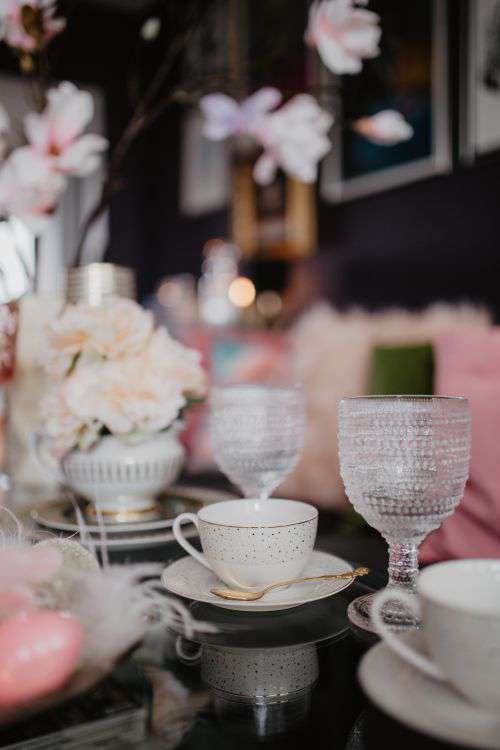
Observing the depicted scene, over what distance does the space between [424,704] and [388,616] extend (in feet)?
0.70

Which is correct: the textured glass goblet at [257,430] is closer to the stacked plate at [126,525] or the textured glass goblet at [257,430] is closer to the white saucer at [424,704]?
the stacked plate at [126,525]

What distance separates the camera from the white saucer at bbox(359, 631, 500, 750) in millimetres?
398

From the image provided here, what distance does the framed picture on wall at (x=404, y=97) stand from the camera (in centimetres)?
241

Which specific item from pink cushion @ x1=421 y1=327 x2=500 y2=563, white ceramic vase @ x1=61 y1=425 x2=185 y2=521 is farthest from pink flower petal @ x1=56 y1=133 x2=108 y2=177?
pink cushion @ x1=421 y1=327 x2=500 y2=563

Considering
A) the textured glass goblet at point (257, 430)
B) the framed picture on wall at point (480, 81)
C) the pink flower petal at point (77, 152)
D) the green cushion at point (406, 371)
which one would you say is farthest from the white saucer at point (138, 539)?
the framed picture on wall at point (480, 81)

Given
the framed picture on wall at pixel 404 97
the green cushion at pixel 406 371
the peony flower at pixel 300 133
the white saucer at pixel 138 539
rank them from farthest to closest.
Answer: the framed picture on wall at pixel 404 97 < the green cushion at pixel 406 371 < the peony flower at pixel 300 133 < the white saucer at pixel 138 539

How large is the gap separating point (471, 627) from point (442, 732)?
0.06 m

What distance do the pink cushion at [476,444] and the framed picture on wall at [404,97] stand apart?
3.59 feet

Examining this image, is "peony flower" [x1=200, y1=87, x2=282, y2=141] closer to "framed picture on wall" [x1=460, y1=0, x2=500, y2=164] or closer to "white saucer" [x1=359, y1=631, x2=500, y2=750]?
"white saucer" [x1=359, y1=631, x2=500, y2=750]

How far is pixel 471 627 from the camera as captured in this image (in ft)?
1.35

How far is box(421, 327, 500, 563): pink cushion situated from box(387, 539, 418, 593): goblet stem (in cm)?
71

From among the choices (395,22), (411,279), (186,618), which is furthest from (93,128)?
(186,618)

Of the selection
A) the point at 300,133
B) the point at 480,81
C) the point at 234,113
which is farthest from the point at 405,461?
the point at 480,81

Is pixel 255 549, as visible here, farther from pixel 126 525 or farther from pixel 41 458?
pixel 41 458
